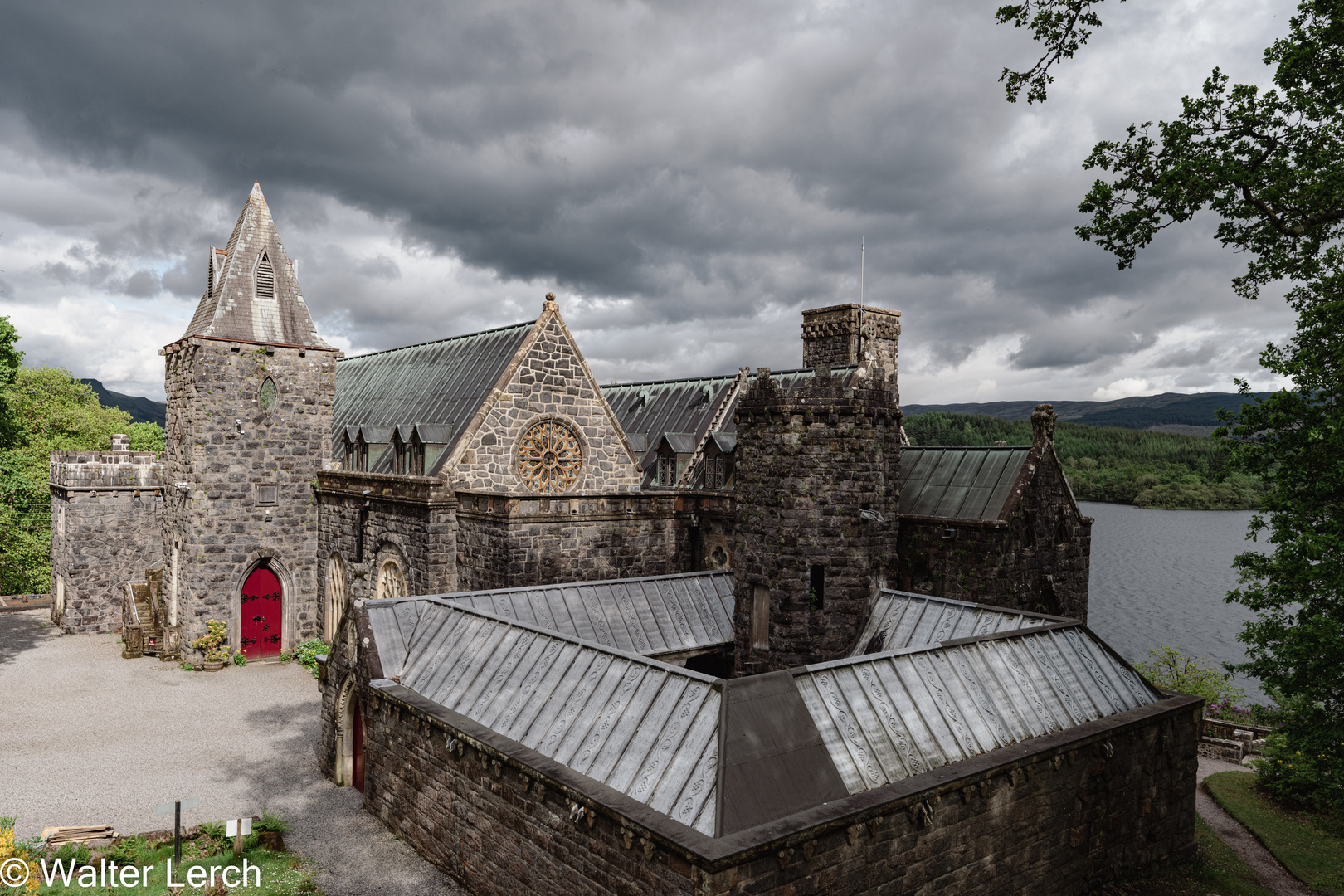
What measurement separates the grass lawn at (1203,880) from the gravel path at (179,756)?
10.8m

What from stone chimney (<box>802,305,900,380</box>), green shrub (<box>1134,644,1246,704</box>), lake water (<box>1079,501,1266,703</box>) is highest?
stone chimney (<box>802,305,900,380</box>)

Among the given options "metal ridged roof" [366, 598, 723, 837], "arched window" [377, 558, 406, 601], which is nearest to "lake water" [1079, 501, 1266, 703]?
"metal ridged roof" [366, 598, 723, 837]

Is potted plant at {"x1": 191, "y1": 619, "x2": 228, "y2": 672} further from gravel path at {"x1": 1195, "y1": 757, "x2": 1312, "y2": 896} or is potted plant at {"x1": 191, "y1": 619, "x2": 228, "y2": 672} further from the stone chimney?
gravel path at {"x1": 1195, "y1": 757, "x2": 1312, "y2": 896}

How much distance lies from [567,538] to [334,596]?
11581 mm

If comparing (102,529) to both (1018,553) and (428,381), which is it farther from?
(1018,553)

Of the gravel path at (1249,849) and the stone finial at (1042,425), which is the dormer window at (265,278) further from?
the gravel path at (1249,849)

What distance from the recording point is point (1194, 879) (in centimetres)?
1320

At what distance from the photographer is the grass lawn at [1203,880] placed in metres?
12.5

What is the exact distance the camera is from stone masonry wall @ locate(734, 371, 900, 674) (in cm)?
1548

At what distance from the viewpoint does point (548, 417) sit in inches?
920

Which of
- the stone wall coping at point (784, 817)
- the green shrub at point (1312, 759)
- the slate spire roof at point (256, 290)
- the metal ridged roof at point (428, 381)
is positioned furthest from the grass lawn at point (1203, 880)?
the slate spire roof at point (256, 290)

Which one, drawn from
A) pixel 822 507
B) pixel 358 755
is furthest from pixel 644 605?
pixel 358 755

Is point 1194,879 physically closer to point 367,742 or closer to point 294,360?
point 367,742

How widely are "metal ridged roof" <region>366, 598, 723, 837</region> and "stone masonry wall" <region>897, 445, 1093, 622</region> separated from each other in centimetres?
931
